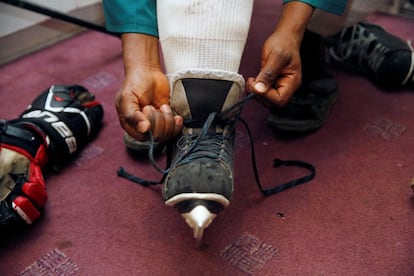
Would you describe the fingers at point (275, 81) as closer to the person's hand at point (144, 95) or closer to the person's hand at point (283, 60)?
→ the person's hand at point (283, 60)

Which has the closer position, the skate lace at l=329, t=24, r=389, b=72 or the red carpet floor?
the red carpet floor

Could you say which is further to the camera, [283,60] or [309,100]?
[309,100]

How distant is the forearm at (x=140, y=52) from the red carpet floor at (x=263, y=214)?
8.4 inches

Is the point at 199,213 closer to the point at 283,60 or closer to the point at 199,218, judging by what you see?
the point at 199,218

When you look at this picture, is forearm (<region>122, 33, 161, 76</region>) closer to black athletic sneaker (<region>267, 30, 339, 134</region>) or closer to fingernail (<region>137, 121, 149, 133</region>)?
fingernail (<region>137, 121, 149, 133</region>)

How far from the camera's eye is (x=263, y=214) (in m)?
0.72

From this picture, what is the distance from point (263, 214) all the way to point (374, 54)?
0.49m

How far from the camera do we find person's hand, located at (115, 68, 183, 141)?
23.0 inches

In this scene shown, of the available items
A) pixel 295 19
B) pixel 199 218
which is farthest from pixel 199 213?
pixel 295 19

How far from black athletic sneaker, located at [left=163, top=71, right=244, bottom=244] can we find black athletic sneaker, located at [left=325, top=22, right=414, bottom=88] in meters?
0.48

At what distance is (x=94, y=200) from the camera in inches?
30.1

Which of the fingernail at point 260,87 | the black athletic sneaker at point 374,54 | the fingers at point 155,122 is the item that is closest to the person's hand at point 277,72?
the fingernail at point 260,87

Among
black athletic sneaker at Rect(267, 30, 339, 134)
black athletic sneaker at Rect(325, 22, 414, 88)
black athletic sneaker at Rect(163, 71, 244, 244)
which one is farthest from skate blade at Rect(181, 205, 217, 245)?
black athletic sneaker at Rect(325, 22, 414, 88)

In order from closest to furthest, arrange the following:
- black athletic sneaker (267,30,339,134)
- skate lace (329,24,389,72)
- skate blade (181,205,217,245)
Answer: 1. skate blade (181,205,217,245)
2. black athletic sneaker (267,30,339,134)
3. skate lace (329,24,389,72)
